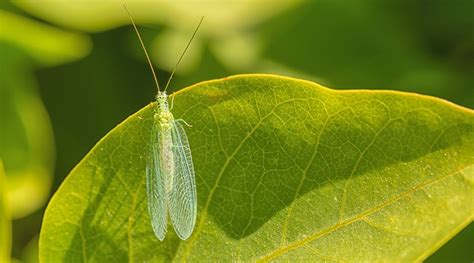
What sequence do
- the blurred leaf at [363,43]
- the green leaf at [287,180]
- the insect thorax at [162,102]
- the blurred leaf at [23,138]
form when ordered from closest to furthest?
the green leaf at [287,180]
the insect thorax at [162,102]
the blurred leaf at [23,138]
the blurred leaf at [363,43]

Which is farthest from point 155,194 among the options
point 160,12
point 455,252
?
point 160,12

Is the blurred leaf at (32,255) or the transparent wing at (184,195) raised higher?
the transparent wing at (184,195)

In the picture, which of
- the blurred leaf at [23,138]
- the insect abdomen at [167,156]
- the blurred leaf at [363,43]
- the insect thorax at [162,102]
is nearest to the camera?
the insect thorax at [162,102]

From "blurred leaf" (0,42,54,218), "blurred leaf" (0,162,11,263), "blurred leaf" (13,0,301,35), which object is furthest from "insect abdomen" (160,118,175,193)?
"blurred leaf" (13,0,301,35)

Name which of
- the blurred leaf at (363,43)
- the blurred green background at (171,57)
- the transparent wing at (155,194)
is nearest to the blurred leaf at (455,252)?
the blurred green background at (171,57)

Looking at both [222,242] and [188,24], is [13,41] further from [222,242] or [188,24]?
[222,242]

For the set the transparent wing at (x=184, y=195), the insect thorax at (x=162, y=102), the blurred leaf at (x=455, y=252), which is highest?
the insect thorax at (x=162, y=102)

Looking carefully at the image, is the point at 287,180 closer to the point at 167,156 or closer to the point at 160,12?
the point at 167,156

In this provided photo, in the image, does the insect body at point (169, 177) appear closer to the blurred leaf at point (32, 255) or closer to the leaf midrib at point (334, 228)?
the leaf midrib at point (334, 228)

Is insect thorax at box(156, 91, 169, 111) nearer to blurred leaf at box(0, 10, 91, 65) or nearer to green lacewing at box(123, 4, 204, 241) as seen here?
green lacewing at box(123, 4, 204, 241)
